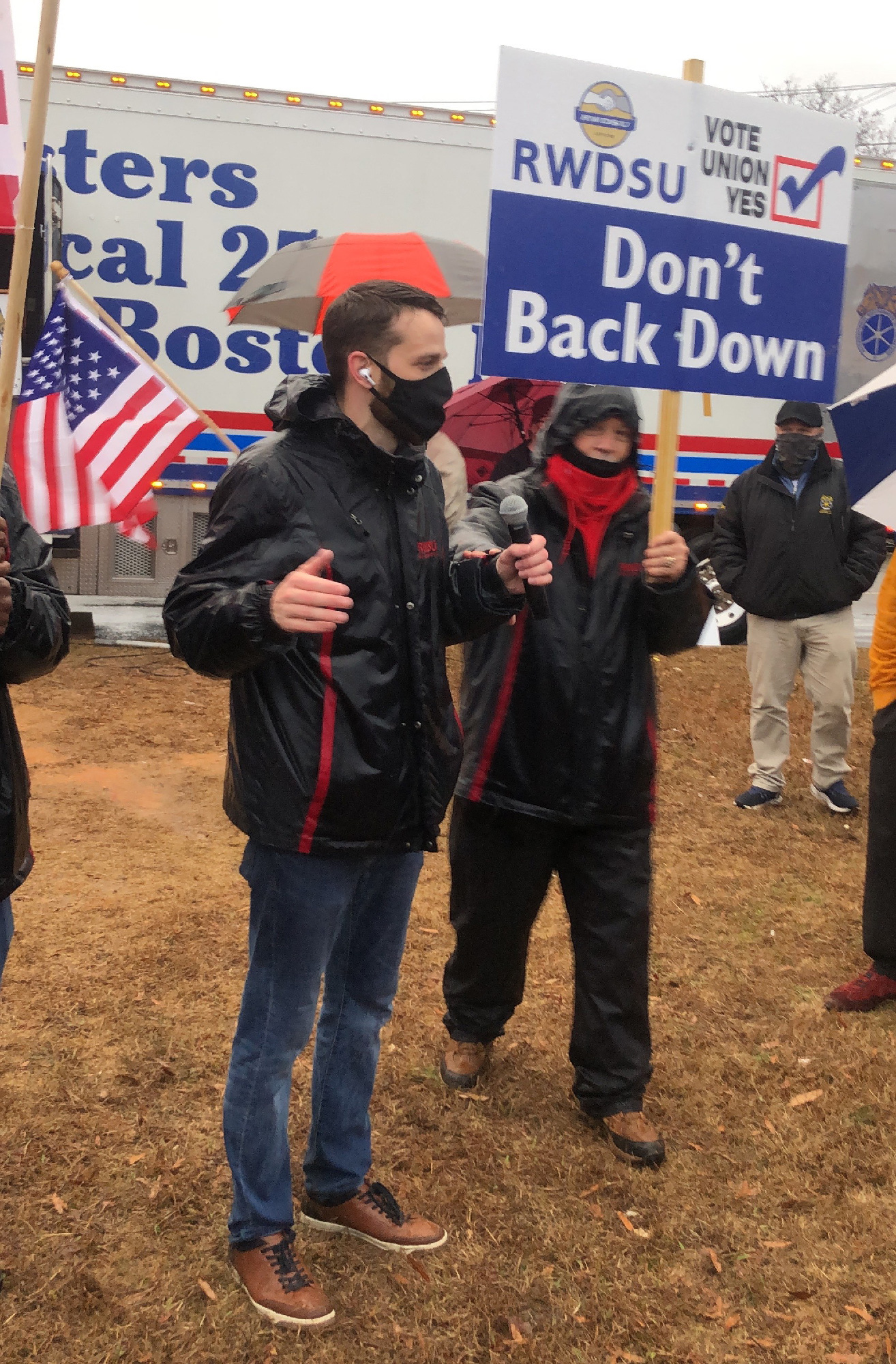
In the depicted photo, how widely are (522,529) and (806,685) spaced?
4623 millimetres

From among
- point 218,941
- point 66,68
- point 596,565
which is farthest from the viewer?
point 66,68

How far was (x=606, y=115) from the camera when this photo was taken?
10.0ft

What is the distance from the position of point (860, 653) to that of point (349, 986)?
337 inches

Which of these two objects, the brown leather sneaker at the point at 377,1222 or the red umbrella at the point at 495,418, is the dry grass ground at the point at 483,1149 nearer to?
the brown leather sneaker at the point at 377,1222

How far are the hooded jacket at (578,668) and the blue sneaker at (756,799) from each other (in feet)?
11.7

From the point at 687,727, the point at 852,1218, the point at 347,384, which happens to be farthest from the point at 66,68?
the point at 852,1218

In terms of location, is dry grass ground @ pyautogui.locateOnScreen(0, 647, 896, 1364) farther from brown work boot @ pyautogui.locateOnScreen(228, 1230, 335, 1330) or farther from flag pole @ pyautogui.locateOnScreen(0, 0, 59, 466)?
flag pole @ pyautogui.locateOnScreen(0, 0, 59, 466)

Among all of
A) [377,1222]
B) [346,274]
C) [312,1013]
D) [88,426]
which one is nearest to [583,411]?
[312,1013]

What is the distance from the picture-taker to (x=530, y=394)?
342 inches

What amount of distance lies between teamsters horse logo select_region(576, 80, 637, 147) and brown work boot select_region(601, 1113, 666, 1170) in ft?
8.55

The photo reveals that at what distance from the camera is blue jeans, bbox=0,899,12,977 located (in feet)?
8.63

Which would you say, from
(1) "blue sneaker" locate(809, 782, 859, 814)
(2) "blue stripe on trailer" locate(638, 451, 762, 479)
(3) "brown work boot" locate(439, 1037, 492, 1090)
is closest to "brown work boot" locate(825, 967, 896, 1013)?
(3) "brown work boot" locate(439, 1037, 492, 1090)

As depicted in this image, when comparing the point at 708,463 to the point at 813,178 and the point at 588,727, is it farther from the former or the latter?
the point at 588,727

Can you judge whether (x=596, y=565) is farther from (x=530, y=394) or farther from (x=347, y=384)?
(x=530, y=394)
